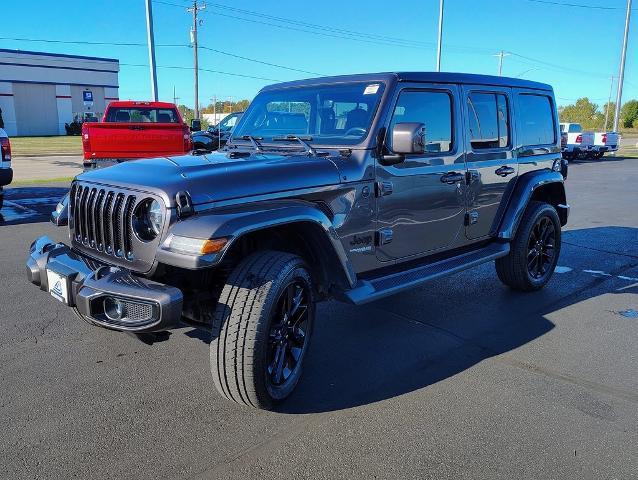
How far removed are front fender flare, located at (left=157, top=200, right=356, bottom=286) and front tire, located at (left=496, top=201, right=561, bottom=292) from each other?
8.50ft

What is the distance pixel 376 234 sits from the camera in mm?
3822

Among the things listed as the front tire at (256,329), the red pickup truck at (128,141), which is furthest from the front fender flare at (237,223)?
the red pickup truck at (128,141)

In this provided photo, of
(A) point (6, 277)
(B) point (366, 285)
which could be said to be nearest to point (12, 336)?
(A) point (6, 277)

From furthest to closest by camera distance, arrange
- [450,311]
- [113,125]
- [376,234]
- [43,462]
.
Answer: [113,125] → [450,311] → [376,234] → [43,462]

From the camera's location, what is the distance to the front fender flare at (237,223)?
2.77 metres

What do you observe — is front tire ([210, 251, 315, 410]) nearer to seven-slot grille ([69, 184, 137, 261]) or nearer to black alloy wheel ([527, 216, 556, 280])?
seven-slot grille ([69, 184, 137, 261])

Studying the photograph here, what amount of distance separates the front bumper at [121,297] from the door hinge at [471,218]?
2.73 metres

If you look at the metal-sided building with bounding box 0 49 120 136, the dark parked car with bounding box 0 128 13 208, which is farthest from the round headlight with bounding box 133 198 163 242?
the metal-sided building with bounding box 0 49 120 136

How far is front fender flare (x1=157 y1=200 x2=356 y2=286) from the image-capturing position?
2768mm

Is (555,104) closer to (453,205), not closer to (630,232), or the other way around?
(453,205)

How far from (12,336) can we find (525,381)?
3.70 meters

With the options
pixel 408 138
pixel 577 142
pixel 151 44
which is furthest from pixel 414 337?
pixel 577 142

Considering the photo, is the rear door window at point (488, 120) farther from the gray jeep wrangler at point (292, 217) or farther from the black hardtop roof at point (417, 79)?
the black hardtop roof at point (417, 79)

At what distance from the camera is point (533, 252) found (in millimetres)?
5539
